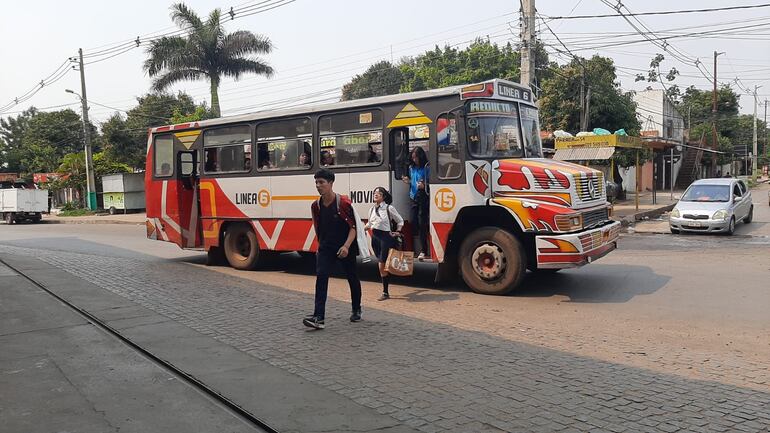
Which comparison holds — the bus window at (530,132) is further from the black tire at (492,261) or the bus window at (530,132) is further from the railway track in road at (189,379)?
the railway track in road at (189,379)

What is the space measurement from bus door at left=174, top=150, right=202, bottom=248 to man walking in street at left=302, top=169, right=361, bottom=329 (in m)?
6.58

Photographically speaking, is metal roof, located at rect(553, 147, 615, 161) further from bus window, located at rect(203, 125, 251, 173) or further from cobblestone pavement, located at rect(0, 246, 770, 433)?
cobblestone pavement, located at rect(0, 246, 770, 433)

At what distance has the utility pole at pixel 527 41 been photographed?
16734 millimetres

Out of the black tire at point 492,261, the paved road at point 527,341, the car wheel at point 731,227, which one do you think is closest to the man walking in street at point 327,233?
the paved road at point 527,341

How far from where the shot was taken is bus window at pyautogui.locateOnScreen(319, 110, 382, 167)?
966 cm

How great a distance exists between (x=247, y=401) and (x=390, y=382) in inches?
46.7

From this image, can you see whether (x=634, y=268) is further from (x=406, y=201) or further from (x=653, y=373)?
(x=653, y=373)

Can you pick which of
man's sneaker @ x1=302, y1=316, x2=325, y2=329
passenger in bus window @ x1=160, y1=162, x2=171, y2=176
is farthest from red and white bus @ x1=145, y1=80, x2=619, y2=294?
man's sneaker @ x1=302, y1=316, x2=325, y2=329

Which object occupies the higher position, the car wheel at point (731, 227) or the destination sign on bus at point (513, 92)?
the destination sign on bus at point (513, 92)

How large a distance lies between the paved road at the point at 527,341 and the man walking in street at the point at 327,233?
37 centimetres

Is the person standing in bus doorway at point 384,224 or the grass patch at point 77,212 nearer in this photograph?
the person standing in bus doorway at point 384,224

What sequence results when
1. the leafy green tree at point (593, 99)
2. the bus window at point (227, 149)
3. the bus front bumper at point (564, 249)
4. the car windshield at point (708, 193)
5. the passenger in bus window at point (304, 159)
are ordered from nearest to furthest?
the bus front bumper at point (564, 249) < the passenger in bus window at point (304, 159) < the bus window at point (227, 149) < the car windshield at point (708, 193) < the leafy green tree at point (593, 99)

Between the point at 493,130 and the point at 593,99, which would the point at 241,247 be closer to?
the point at 493,130

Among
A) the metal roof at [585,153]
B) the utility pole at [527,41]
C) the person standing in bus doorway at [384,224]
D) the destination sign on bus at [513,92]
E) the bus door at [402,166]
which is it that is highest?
the utility pole at [527,41]
